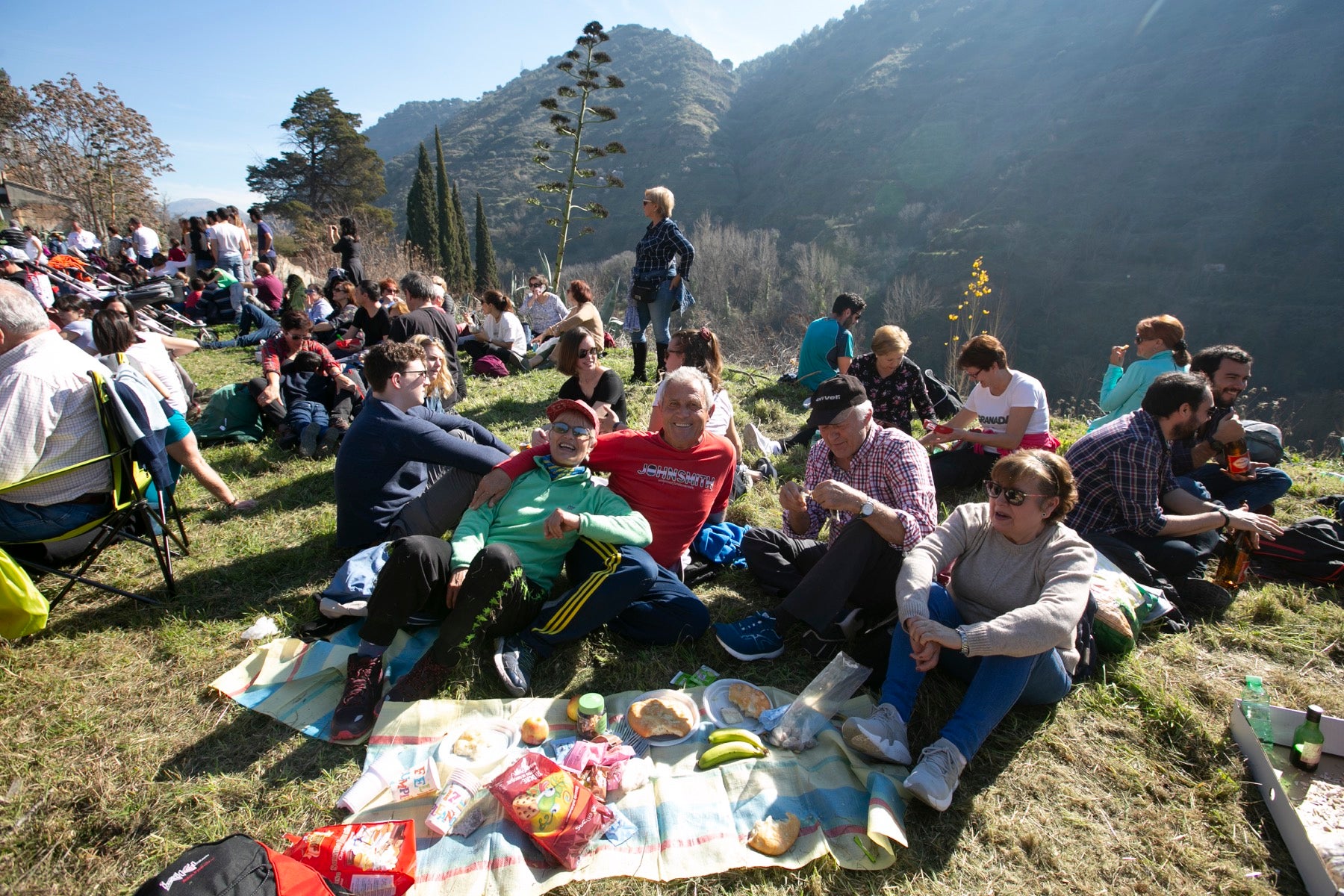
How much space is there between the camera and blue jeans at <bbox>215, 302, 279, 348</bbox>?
10.4 metres

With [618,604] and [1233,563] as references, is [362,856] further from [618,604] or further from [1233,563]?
[1233,563]

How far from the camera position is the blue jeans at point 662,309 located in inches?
294

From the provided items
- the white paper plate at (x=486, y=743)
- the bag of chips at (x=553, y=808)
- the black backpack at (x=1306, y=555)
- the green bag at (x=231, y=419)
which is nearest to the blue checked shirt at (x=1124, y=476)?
the black backpack at (x=1306, y=555)

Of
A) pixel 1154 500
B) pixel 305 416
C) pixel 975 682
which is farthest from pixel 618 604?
pixel 305 416

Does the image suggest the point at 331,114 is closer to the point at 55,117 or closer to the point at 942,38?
the point at 55,117

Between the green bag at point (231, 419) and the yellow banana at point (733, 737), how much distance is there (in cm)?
548

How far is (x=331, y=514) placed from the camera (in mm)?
4605

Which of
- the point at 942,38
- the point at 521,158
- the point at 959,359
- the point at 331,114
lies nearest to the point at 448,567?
the point at 959,359

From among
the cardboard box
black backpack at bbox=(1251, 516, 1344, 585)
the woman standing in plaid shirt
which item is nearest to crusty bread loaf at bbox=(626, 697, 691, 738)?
the cardboard box

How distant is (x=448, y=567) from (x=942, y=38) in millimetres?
111289

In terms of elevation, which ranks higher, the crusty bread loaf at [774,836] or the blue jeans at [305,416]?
the blue jeans at [305,416]

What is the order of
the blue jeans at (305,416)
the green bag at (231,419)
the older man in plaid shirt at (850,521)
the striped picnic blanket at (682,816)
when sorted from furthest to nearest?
the green bag at (231,419), the blue jeans at (305,416), the older man in plaid shirt at (850,521), the striped picnic blanket at (682,816)

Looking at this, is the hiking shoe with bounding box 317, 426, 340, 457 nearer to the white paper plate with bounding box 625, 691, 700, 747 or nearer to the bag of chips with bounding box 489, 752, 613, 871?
the white paper plate with bounding box 625, 691, 700, 747

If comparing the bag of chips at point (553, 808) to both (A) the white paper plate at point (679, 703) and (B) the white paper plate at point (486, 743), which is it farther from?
(A) the white paper plate at point (679, 703)
